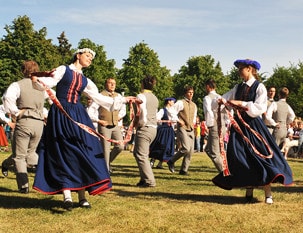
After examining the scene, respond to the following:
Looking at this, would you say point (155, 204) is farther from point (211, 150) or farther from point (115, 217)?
point (211, 150)

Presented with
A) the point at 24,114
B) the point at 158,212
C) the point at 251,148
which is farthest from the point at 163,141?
the point at 158,212

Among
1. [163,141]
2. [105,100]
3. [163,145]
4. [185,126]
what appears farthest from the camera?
[163,141]

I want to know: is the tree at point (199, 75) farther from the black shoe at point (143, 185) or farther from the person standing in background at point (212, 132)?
the black shoe at point (143, 185)

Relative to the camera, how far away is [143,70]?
46.6 m

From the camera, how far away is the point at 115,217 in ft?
16.2

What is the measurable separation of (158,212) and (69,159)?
4.04ft

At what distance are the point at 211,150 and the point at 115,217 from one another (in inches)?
168

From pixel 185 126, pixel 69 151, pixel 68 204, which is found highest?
pixel 185 126

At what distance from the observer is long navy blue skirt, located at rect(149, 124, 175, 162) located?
11742 millimetres

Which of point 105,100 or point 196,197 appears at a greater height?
point 105,100

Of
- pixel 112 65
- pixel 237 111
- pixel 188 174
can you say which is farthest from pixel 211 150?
pixel 112 65

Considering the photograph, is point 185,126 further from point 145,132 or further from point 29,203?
point 29,203

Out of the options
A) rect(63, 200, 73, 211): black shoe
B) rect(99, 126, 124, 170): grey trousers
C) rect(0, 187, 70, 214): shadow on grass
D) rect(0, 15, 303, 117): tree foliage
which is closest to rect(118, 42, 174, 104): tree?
rect(0, 15, 303, 117): tree foliage

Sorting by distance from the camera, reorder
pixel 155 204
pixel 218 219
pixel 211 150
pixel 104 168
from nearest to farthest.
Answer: pixel 218 219
pixel 104 168
pixel 155 204
pixel 211 150
